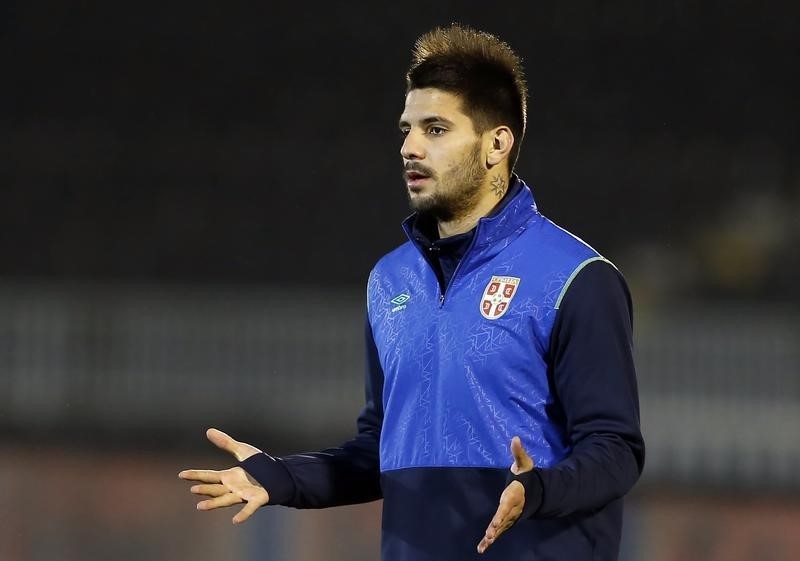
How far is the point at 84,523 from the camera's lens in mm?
5641

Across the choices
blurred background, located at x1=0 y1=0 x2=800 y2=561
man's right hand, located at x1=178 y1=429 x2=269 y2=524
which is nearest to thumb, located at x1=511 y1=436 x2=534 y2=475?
man's right hand, located at x1=178 y1=429 x2=269 y2=524

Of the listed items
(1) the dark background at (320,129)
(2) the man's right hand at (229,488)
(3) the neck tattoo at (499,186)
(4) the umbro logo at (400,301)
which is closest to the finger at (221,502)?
(2) the man's right hand at (229,488)

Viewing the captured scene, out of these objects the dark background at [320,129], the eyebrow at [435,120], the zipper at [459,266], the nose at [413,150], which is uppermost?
the dark background at [320,129]

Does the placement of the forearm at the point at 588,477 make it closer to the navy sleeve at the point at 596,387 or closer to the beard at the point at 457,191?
the navy sleeve at the point at 596,387

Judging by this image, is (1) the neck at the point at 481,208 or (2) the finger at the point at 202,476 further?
(1) the neck at the point at 481,208

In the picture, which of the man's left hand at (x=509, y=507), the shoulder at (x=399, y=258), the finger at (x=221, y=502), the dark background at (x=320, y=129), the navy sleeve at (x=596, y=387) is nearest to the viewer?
the man's left hand at (x=509, y=507)

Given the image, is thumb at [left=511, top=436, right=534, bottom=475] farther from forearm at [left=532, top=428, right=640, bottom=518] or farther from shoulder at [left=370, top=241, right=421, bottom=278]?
shoulder at [left=370, top=241, right=421, bottom=278]

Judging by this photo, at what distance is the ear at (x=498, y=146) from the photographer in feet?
7.50

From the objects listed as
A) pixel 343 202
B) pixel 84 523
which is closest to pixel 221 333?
pixel 343 202

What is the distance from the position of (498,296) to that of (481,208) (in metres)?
0.19

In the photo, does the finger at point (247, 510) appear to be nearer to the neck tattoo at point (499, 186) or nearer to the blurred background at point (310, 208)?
the neck tattoo at point (499, 186)

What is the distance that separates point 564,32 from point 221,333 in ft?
13.6

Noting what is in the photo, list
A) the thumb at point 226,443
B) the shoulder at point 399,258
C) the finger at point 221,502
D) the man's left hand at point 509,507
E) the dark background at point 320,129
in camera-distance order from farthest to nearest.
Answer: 1. the dark background at point 320,129
2. the shoulder at point 399,258
3. the thumb at point 226,443
4. the finger at point 221,502
5. the man's left hand at point 509,507

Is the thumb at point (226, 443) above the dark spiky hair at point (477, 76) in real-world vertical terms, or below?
below
